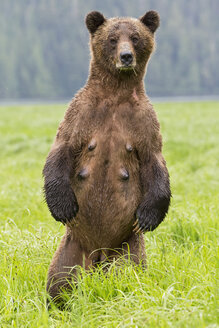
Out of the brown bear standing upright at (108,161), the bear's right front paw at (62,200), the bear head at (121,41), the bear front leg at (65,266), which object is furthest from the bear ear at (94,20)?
the bear front leg at (65,266)

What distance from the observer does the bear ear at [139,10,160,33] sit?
3.86 m

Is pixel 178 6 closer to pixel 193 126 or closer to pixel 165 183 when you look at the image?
pixel 193 126

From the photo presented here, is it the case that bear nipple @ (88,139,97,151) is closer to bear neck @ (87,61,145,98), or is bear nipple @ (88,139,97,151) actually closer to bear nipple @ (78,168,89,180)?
bear nipple @ (78,168,89,180)

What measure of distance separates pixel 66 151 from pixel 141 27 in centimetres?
97

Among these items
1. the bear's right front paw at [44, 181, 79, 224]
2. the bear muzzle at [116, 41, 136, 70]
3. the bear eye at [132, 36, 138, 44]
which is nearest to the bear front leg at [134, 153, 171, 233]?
the bear's right front paw at [44, 181, 79, 224]

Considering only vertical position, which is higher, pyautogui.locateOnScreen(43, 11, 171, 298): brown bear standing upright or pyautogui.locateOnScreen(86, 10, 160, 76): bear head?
pyautogui.locateOnScreen(86, 10, 160, 76): bear head

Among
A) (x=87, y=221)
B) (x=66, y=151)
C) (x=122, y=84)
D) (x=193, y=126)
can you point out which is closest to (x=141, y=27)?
(x=122, y=84)

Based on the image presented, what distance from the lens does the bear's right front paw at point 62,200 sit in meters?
3.64

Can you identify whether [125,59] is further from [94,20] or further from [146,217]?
[146,217]

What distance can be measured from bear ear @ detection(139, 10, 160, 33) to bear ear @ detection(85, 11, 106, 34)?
0.28 metres

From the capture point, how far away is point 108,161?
3.64m

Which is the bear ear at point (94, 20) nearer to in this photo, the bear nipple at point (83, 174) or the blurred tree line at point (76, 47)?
the bear nipple at point (83, 174)

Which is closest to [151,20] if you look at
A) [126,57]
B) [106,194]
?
[126,57]

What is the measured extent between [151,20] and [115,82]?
54cm
